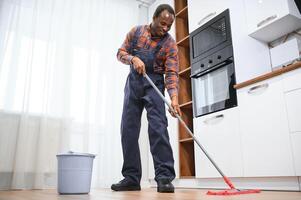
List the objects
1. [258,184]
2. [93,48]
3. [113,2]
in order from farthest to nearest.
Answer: [113,2] < [93,48] < [258,184]

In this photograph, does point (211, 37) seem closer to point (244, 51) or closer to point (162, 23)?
point (244, 51)

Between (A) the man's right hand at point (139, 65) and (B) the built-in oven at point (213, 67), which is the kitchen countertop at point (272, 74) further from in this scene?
(A) the man's right hand at point (139, 65)

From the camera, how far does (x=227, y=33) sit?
2.37 metres

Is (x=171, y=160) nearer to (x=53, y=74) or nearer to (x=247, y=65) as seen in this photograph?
(x=247, y=65)

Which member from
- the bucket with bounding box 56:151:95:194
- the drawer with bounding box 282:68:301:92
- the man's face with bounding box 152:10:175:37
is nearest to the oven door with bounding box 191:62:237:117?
the drawer with bounding box 282:68:301:92

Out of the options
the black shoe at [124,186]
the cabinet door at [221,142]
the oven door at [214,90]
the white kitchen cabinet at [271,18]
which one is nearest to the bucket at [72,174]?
the black shoe at [124,186]

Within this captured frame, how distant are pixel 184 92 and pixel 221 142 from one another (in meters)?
0.88

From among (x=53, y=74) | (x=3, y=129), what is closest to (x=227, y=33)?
(x=53, y=74)

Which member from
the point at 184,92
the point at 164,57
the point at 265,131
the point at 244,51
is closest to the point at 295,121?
the point at 265,131

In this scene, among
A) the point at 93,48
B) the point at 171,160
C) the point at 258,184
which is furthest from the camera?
the point at 93,48

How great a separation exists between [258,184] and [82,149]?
62.7 inches

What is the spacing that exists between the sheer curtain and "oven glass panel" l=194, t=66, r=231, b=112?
92 cm

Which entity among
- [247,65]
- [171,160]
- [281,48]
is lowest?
[171,160]

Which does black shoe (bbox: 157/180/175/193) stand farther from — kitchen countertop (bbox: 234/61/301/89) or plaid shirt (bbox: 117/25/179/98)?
kitchen countertop (bbox: 234/61/301/89)
